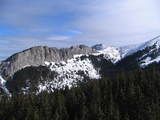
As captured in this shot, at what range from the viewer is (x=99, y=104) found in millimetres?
125312

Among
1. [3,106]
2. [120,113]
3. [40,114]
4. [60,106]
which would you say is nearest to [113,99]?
[120,113]

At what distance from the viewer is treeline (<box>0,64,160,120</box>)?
118 m

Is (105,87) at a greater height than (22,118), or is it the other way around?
(105,87)

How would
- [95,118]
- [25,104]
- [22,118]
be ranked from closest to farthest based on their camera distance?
[95,118] < [22,118] < [25,104]

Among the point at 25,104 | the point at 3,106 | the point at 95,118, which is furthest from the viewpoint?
the point at 3,106

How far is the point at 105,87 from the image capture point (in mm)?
149375

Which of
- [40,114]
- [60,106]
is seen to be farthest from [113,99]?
[40,114]

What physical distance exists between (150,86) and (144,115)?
73.7 feet

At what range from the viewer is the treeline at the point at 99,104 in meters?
118

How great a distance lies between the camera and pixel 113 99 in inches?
5217

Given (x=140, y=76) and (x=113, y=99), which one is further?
(x=140, y=76)

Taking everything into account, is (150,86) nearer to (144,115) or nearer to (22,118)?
(144,115)

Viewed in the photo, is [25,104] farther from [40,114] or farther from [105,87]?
[105,87]

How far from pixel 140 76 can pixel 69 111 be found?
39.6 meters
